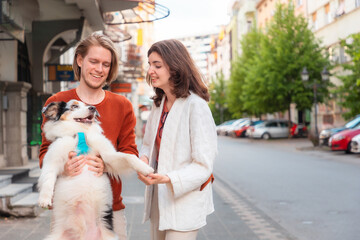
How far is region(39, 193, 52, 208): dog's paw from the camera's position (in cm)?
268

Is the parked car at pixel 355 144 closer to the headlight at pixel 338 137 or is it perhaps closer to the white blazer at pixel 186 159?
the headlight at pixel 338 137

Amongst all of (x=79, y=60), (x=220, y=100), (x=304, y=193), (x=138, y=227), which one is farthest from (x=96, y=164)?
(x=220, y=100)

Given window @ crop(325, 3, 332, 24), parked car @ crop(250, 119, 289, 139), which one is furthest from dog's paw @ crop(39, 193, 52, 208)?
window @ crop(325, 3, 332, 24)

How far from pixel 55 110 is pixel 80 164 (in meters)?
0.39

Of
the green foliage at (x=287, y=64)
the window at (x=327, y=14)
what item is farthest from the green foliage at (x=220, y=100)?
the green foliage at (x=287, y=64)

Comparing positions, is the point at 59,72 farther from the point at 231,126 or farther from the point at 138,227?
the point at 231,126

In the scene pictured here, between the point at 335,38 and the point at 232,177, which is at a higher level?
the point at 335,38

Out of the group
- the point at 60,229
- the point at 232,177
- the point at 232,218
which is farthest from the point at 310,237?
the point at 232,177

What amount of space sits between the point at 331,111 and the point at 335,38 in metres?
6.21

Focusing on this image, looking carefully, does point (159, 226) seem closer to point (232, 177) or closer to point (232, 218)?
point (232, 218)

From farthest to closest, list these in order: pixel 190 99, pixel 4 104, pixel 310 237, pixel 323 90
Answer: pixel 323 90 → pixel 4 104 → pixel 310 237 → pixel 190 99

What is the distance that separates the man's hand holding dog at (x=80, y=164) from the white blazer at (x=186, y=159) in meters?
0.37

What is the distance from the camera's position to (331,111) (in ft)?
137

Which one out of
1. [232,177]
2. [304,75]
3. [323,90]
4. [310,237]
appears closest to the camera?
[310,237]
